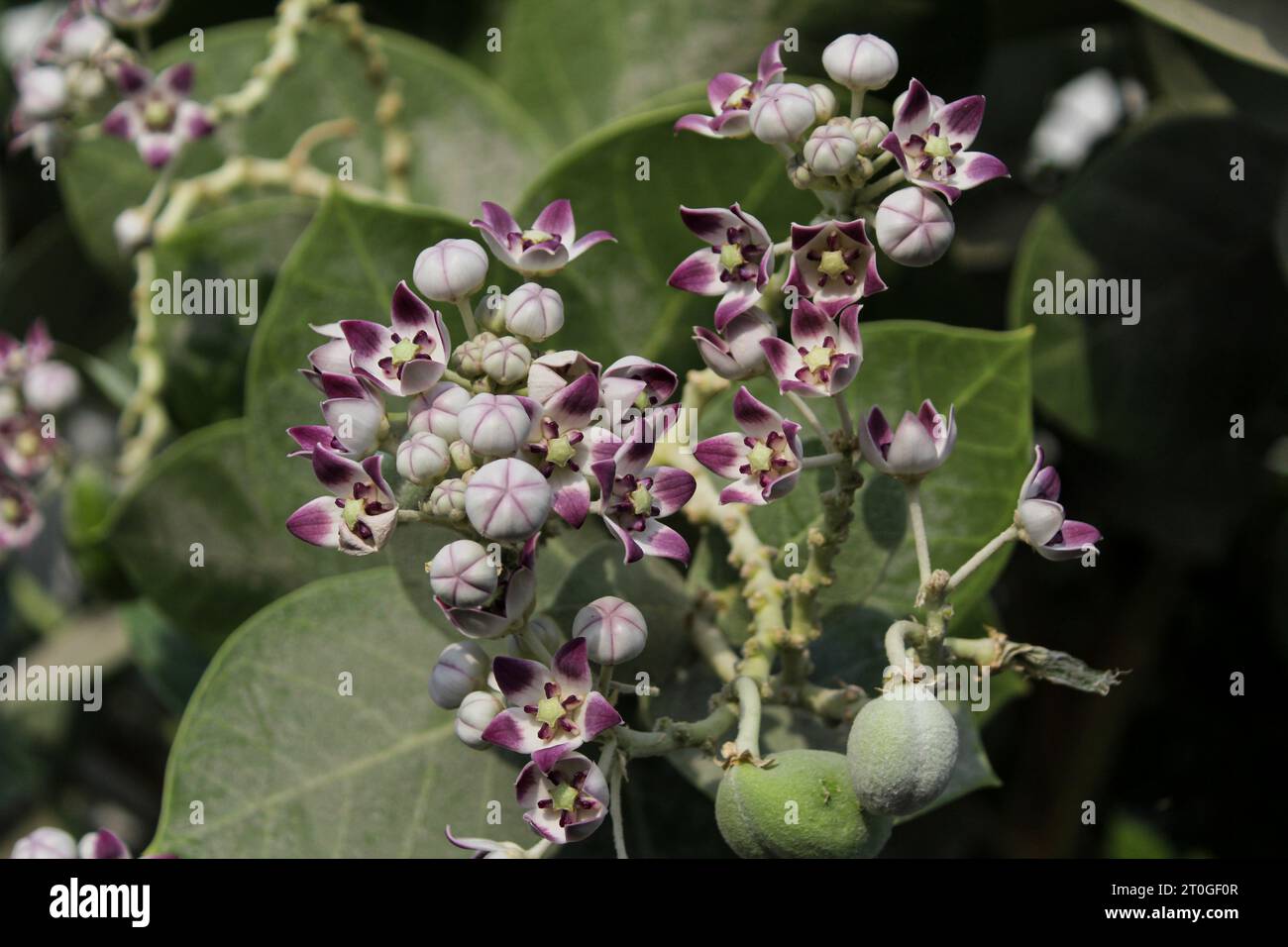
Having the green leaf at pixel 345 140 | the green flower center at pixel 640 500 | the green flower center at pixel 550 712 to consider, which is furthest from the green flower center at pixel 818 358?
the green leaf at pixel 345 140

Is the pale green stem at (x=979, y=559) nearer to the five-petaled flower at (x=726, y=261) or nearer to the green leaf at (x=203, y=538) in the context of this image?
the five-petaled flower at (x=726, y=261)

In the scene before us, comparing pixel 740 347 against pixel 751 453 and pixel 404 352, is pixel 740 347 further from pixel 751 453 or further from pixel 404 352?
pixel 404 352

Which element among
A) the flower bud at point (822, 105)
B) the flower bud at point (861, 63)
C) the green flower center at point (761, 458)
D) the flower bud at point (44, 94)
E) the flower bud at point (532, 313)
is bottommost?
the green flower center at point (761, 458)

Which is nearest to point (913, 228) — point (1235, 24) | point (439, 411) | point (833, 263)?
point (833, 263)

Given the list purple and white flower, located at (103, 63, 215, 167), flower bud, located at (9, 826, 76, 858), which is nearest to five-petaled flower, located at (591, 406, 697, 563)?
flower bud, located at (9, 826, 76, 858)

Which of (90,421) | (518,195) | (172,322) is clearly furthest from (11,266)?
(518,195)

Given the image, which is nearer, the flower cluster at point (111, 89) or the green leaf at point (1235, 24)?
the green leaf at point (1235, 24)
